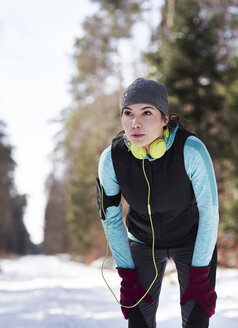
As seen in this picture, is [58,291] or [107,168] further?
[58,291]

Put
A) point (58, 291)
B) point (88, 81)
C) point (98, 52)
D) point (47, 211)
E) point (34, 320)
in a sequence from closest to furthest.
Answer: point (34, 320) < point (58, 291) < point (98, 52) < point (88, 81) < point (47, 211)

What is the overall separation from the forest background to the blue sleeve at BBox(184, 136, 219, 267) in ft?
2.74

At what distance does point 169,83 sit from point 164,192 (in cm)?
921

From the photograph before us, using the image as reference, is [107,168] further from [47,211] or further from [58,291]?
[47,211]

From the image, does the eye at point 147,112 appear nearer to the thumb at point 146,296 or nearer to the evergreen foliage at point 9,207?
the thumb at point 146,296

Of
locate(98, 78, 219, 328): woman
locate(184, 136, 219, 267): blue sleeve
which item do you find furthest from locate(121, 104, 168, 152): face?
locate(184, 136, 219, 267): blue sleeve

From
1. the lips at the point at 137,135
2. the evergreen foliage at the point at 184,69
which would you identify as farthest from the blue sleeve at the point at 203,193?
the evergreen foliage at the point at 184,69

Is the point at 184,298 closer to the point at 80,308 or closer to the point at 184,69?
the point at 80,308

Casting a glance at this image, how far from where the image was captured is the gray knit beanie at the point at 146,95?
220 cm

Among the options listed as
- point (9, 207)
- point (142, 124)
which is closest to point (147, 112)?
point (142, 124)

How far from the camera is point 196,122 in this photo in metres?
10.9

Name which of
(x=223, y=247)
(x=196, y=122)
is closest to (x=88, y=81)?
(x=196, y=122)

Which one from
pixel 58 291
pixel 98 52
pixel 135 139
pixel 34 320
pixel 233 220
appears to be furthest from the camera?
pixel 98 52

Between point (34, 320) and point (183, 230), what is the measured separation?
9.78 feet
